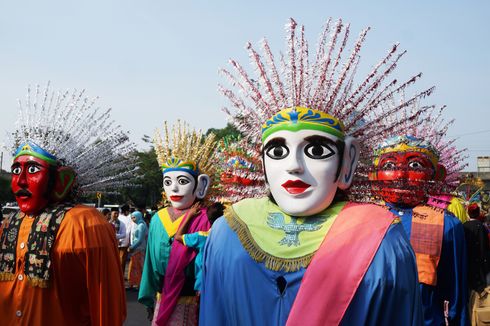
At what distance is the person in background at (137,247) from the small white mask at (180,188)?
4739 mm

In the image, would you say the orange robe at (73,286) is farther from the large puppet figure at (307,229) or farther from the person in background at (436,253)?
the person in background at (436,253)

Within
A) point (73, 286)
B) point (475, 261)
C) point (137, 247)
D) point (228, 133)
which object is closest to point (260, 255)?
point (73, 286)

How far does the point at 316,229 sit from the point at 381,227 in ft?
1.05

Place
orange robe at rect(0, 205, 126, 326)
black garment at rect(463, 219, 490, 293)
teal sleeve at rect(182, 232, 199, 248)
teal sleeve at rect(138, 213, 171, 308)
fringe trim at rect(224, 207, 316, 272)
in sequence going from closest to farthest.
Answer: fringe trim at rect(224, 207, 316, 272), orange robe at rect(0, 205, 126, 326), black garment at rect(463, 219, 490, 293), teal sleeve at rect(182, 232, 199, 248), teal sleeve at rect(138, 213, 171, 308)

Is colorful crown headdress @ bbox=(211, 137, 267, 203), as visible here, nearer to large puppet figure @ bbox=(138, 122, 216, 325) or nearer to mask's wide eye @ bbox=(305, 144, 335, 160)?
mask's wide eye @ bbox=(305, 144, 335, 160)

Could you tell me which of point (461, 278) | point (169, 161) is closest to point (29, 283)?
point (169, 161)

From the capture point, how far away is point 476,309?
5766 millimetres

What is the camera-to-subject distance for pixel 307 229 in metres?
2.77

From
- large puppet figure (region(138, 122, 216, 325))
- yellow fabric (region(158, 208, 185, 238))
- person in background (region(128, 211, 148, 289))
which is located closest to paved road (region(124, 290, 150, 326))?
person in background (region(128, 211, 148, 289))

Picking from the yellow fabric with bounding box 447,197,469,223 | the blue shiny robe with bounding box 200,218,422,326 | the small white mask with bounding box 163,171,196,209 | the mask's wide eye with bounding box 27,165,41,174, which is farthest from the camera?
the yellow fabric with bounding box 447,197,469,223

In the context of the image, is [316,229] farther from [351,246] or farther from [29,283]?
[29,283]

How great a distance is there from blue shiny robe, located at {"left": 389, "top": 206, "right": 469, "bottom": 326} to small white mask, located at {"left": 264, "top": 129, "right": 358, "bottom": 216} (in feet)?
6.57

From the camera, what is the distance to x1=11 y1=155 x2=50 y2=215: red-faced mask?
4062mm

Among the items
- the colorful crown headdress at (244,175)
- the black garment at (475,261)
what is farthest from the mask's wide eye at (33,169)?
the black garment at (475,261)
